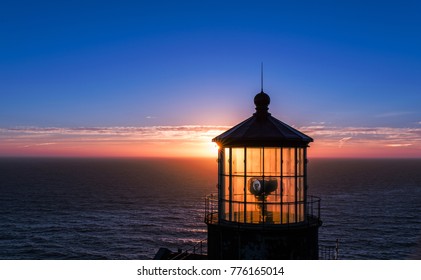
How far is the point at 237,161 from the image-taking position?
1100 cm

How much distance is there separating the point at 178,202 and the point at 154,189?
21.5 meters

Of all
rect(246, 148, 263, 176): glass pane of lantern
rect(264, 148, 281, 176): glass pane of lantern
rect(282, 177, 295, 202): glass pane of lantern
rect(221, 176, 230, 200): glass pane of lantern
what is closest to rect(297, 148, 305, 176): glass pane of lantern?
rect(282, 177, 295, 202): glass pane of lantern

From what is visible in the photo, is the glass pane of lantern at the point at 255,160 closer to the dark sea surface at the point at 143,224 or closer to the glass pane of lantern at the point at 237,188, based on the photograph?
the glass pane of lantern at the point at 237,188

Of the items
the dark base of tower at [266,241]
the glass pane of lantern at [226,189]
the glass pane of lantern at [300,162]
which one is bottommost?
the dark base of tower at [266,241]

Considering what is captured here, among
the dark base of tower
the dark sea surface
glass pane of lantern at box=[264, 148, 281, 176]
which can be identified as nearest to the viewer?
the dark base of tower

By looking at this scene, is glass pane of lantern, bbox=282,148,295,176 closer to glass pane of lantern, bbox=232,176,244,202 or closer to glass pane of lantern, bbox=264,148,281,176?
glass pane of lantern, bbox=264,148,281,176

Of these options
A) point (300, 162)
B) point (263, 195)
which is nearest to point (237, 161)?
point (263, 195)

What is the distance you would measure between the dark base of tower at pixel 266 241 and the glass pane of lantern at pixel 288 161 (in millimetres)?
1264

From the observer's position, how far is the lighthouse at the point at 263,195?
416 inches

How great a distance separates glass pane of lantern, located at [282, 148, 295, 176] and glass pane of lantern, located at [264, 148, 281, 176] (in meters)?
0.13

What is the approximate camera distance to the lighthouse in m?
10.6

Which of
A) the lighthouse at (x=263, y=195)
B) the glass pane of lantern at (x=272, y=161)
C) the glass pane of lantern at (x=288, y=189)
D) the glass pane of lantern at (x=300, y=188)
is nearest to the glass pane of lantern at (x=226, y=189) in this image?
the lighthouse at (x=263, y=195)

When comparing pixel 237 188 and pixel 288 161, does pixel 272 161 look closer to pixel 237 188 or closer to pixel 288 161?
pixel 288 161

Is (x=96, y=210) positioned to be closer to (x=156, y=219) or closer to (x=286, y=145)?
(x=156, y=219)
